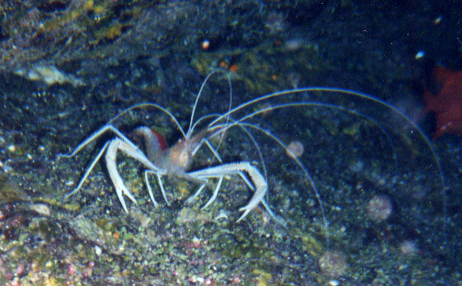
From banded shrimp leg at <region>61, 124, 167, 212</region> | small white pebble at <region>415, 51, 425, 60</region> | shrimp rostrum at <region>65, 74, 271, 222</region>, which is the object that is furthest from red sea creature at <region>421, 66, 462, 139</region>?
banded shrimp leg at <region>61, 124, 167, 212</region>

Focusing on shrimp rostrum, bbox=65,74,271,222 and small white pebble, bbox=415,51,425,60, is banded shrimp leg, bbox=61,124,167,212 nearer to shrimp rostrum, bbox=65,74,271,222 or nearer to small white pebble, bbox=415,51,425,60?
shrimp rostrum, bbox=65,74,271,222

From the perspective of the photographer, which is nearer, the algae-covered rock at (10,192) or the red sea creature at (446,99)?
the algae-covered rock at (10,192)

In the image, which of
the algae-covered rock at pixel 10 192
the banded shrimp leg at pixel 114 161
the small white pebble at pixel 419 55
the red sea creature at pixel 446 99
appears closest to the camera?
the algae-covered rock at pixel 10 192

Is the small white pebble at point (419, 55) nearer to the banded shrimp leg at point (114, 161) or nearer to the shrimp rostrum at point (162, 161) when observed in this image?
the shrimp rostrum at point (162, 161)

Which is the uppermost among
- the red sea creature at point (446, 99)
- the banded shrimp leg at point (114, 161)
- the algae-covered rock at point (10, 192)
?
the red sea creature at point (446, 99)

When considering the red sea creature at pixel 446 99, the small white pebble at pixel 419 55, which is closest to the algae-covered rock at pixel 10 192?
the red sea creature at pixel 446 99

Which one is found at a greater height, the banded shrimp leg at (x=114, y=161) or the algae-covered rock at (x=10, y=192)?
the banded shrimp leg at (x=114, y=161)

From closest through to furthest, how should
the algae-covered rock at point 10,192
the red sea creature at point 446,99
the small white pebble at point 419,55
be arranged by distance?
the algae-covered rock at point 10,192 < the red sea creature at point 446,99 < the small white pebble at point 419,55

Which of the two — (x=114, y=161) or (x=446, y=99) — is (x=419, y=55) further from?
(x=114, y=161)
